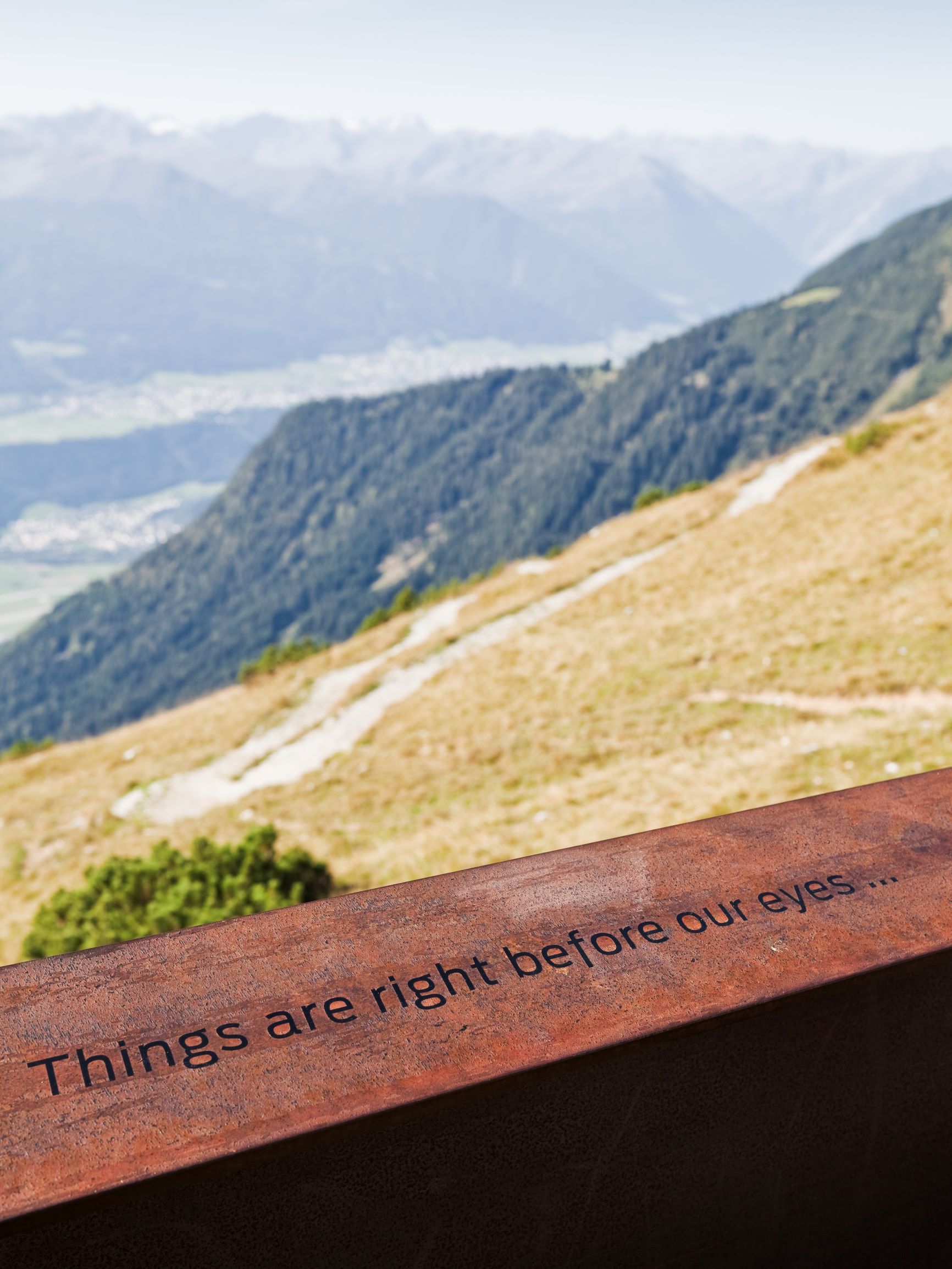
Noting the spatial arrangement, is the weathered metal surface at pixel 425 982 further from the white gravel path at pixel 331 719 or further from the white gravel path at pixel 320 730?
the white gravel path at pixel 320 730

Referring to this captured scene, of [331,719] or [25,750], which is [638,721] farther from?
[25,750]

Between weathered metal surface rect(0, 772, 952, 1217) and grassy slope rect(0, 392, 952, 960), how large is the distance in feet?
35.9

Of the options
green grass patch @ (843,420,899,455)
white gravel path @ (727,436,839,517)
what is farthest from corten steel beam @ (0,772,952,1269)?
green grass patch @ (843,420,899,455)

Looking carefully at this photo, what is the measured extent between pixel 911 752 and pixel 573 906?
41.8 feet

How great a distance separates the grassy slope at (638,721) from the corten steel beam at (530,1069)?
426 inches

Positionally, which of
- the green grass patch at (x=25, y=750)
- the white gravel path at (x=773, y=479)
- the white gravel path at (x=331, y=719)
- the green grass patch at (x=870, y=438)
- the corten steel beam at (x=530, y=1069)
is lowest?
the green grass patch at (x=25, y=750)

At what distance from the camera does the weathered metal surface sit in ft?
9.37

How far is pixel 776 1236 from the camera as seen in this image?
3986 millimetres

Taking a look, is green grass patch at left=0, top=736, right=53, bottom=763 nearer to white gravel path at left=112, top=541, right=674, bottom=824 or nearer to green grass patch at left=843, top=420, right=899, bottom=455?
white gravel path at left=112, top=541, right=674, bottom=824

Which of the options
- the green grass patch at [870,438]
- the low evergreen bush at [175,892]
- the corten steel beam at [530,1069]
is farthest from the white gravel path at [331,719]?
the corten steel beam at [530,1069]

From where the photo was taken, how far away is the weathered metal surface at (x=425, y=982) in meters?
2.86

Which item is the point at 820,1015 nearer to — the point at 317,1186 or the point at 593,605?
the point at 317,1186

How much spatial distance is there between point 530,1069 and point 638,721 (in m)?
18.1

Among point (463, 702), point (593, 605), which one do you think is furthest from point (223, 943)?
point (593, 605)
